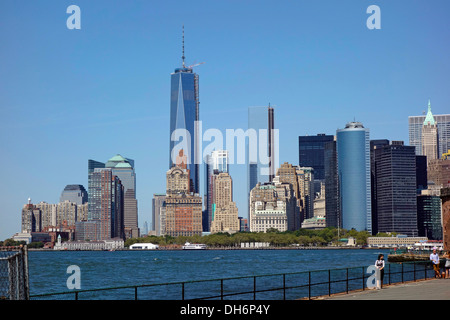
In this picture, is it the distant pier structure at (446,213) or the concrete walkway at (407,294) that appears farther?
the distant pier structure at (446,213)

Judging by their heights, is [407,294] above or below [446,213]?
below

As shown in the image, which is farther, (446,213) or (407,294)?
(446,213)

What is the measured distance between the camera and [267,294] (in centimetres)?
5469

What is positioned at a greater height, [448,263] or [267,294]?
[448,263]

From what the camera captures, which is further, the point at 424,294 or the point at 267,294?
the point at 267,294

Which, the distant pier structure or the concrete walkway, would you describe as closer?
the concrete walkway
